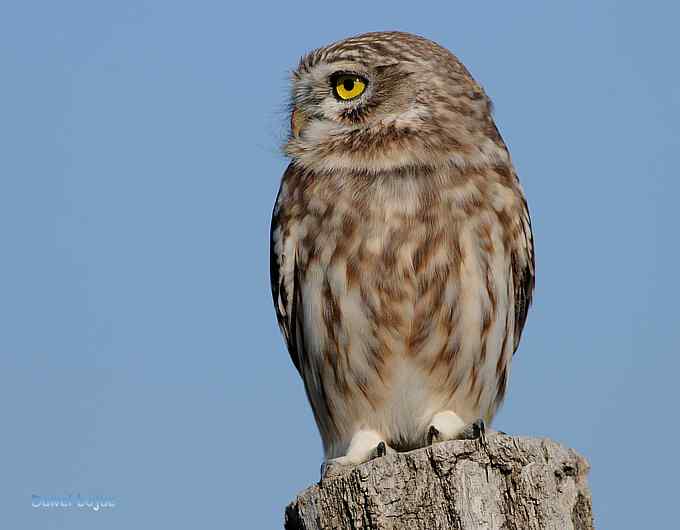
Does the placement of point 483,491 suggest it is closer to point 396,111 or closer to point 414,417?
point 414,417

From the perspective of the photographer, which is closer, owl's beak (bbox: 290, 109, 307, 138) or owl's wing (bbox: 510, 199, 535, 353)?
owl's wing (bbox: 510, 199, 535, 353)

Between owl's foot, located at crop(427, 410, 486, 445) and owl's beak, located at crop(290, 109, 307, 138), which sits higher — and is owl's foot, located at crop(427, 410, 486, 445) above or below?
below

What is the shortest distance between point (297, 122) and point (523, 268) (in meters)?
1.31

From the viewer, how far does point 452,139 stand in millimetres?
4855

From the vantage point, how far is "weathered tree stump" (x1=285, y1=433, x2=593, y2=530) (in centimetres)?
304

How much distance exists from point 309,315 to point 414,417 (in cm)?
65

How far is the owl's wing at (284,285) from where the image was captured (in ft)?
16.2

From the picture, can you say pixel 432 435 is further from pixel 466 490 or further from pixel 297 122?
pixel 297 122

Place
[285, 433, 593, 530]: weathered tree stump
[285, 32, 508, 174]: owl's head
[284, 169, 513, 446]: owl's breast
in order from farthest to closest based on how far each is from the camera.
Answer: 1. [285, 32, 508, 174]: owl's head
2. [284, 169, 513, 446]: owl's breast
3. [285, 433, 593, 530]: weathered tree stump

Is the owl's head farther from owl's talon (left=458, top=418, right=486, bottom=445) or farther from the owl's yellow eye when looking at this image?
owl's talon (left=458, top=418, right=486, bottom=445)

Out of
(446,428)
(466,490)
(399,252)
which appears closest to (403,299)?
(399,252)

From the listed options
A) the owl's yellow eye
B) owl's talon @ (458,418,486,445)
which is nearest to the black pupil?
the owl's yellow eye

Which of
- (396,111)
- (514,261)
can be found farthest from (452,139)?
(514,261)

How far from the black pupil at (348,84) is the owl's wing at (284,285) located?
0.62 metres
